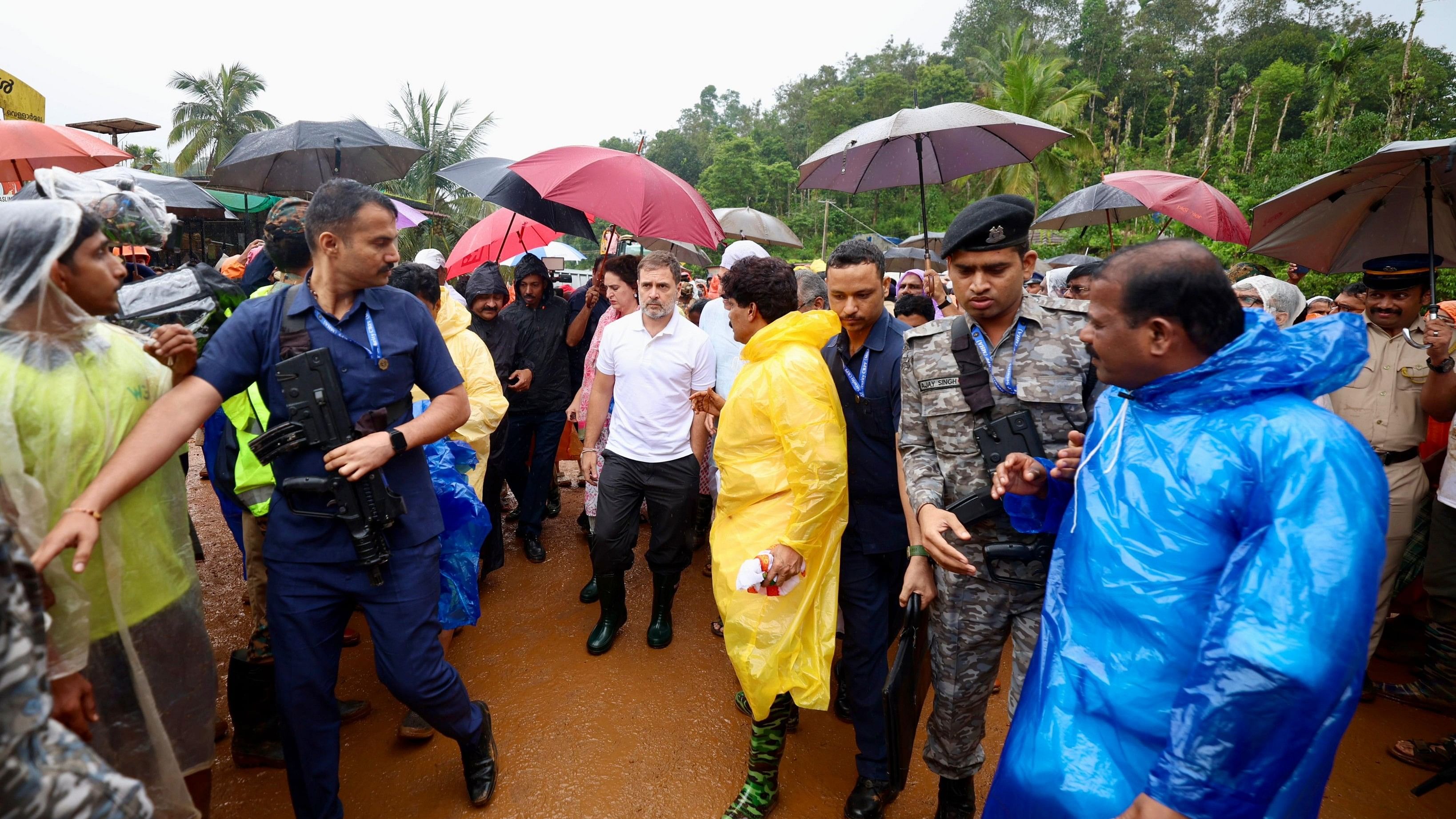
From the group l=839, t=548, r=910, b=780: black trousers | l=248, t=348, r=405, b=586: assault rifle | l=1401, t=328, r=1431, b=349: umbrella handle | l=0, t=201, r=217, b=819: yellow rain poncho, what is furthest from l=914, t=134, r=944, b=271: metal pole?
l=0, t=201, r=217, b=819: yellow rain poncho

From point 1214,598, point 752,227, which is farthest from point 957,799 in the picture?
point 752,227

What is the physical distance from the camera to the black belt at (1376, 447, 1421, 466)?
3.54 meters

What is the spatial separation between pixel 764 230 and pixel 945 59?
50.8 meters

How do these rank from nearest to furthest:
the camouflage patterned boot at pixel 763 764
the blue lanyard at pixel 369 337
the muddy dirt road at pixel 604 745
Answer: the blue lanyard at pixel 369 337
the camouflage patterned boot at pixel 763 764
the muddy dirt road at pixel 604 745

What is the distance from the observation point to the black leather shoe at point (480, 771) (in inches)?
105

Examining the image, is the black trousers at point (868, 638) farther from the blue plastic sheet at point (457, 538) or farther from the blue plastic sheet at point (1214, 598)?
the blue plastic sheet at point (457, 538)

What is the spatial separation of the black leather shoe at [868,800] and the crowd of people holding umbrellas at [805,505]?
36 mm

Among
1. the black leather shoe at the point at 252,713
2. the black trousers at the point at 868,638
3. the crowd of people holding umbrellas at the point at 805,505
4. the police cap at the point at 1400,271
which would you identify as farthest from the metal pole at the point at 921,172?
the black leather shoe at the point at 252,713

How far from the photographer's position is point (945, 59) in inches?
2082

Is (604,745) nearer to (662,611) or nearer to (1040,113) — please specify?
(662,611)

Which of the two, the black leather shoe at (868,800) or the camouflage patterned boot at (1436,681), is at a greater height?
the black leather shoe at (868,800)

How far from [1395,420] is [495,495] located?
501cm

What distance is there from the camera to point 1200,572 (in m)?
1.37

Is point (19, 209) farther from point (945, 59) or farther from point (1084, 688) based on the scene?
point (945, 59)
